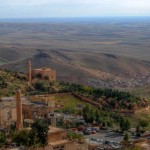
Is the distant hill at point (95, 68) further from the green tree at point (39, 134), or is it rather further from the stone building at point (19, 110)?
the green tree at point (39, 134)

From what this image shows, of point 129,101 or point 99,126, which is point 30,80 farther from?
point 99,126

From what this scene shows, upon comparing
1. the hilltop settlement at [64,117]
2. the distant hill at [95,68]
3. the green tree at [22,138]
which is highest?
the green tree at [22,138]

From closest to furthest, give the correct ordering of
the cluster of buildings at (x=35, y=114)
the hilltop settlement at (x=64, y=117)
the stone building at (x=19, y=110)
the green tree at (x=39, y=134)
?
the green tree at (x=39, y=134) → the hilltop settlement at (x=64, y=117) → the cluster of buildings at (x=35, y=114) → the stone building at (x=19, y=110)

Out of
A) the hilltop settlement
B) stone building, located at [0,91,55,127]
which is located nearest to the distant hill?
the hilltop settlement

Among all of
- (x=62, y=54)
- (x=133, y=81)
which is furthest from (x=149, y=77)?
(x=62, y=54)

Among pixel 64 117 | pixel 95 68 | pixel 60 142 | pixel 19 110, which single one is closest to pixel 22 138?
pixel 60 142

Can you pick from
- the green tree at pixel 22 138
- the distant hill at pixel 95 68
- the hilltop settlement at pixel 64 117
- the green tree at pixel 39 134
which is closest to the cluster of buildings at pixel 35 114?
the hilltop settlement at pixel 64 117

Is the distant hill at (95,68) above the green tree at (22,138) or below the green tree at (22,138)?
below

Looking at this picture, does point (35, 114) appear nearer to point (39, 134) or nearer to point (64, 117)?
point (64, 117)
